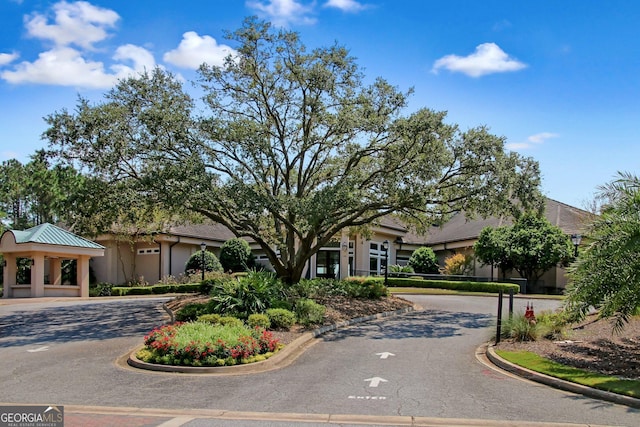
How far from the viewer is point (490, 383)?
416 inches

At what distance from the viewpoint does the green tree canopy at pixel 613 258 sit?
10.9m

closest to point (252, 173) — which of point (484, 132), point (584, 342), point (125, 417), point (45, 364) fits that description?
point (484, 132)

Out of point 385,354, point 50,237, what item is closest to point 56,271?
point 50,237

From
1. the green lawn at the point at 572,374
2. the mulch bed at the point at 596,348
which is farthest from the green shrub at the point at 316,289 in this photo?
the green lawn at the point at 572,374

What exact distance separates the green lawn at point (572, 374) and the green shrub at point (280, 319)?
603 cm

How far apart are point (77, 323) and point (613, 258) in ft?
56.2

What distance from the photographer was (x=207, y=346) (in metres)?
12.3

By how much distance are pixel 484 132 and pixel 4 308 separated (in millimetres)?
A: 21591

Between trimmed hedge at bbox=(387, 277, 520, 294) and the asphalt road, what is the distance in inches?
568

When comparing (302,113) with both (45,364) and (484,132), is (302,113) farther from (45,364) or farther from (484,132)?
(45,364)

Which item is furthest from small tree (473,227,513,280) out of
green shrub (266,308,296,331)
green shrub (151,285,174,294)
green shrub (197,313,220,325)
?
green shrub (197,313,220,325)

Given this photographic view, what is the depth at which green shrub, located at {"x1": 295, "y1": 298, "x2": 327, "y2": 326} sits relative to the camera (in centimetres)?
1722

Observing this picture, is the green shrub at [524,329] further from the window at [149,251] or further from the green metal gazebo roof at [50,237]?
the window at [149,251]

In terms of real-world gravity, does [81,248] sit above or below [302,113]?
below
